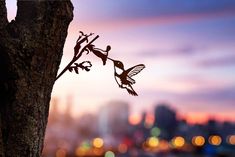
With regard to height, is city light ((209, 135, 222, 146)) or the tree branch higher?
city light ((209, 135, 222, 146))

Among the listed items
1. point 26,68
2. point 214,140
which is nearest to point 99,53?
point 26,68

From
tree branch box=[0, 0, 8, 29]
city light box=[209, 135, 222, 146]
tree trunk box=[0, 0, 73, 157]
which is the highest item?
city light box=[209, 135, 222, 146]

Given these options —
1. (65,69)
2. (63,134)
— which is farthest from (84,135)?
(65,69)

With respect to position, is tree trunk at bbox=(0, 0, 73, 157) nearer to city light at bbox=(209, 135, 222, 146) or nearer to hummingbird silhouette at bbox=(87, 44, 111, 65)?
hummingbird silhouette at bbox=(87, 44, 111, 65)

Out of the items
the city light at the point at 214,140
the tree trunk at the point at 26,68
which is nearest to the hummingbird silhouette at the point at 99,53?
the tree trunk at the point at 26,68

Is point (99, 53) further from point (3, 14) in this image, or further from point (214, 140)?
point (214, 140)

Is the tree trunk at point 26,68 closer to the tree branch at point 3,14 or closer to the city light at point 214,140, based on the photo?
the tree branch at point 3,14

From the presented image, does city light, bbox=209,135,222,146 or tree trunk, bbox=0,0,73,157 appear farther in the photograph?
city light, bbox=209,135,222,146

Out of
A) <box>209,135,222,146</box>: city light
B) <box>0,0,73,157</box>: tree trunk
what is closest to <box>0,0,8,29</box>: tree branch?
<box>0,0,73,157</box>: tree trunk

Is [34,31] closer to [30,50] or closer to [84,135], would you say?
[30,50]
